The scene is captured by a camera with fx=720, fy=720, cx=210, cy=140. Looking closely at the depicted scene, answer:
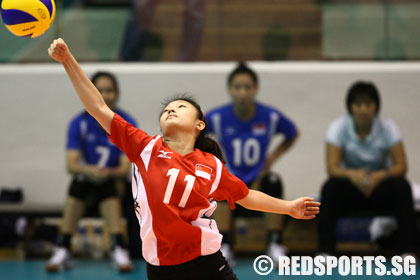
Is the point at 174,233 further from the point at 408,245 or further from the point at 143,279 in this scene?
the point at 408,245

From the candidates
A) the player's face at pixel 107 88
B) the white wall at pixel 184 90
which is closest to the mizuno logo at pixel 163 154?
the player's face at pixel 107 88

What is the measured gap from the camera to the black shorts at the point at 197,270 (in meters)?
3.40

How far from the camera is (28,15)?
12.7ft

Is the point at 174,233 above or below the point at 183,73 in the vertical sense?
below

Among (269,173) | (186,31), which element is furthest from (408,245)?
(186,31)

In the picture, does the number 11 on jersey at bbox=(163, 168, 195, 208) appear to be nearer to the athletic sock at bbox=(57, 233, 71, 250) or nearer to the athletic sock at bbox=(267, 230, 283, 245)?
the athletic sock at bbox=(267, 230, 283, 245)

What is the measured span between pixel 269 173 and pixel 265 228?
0.87 m

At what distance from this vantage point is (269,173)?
643 cm

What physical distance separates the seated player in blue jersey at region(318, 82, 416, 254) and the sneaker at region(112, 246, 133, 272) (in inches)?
64.8

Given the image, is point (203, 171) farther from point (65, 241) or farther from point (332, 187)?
point (65, 241)

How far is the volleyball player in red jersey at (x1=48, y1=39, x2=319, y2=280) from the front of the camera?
3.41 metres

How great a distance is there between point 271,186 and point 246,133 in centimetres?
57

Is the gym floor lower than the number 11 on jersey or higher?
lower

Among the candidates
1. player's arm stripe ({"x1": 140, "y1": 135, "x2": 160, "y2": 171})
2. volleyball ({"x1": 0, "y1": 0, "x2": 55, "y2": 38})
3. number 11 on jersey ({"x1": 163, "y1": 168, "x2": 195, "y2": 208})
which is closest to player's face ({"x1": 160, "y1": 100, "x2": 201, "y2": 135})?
player's arm stripe ({"x1": 140, "y1": 135, "x2": 160, "y2": 171})
